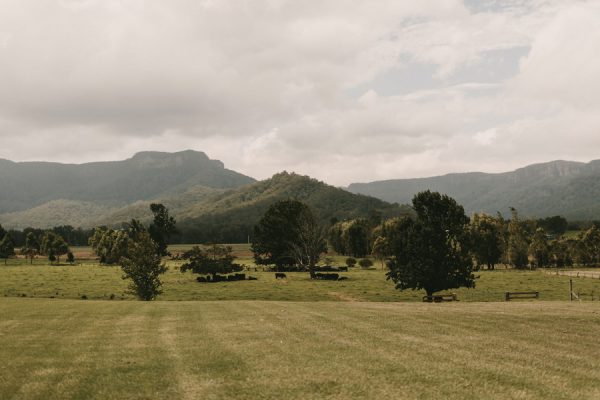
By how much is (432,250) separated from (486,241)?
75.2 metres

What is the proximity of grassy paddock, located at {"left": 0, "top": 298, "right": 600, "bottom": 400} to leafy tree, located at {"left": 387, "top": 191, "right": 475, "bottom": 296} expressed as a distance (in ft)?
82.9

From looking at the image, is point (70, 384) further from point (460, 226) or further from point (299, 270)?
point (299, 270)

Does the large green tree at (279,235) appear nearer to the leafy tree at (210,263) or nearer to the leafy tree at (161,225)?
the leafy tree at (210,263)

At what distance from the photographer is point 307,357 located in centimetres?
1598

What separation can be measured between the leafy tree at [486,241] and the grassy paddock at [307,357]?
9496 centimetres

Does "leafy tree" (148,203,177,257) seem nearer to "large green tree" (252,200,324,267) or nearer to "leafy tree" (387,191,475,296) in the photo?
"large green tree" (252,200,324,267)

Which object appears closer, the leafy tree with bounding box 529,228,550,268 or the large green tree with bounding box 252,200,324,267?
the large green tree with bounding box 252,200,324,267

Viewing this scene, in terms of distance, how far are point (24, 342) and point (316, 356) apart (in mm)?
12653

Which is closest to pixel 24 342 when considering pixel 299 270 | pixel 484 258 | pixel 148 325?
pixel 148 325

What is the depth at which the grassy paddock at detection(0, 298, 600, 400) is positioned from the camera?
12531 mm

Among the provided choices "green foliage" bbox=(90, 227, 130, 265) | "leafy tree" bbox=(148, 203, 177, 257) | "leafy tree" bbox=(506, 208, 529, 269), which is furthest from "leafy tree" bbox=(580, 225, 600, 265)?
"green foliage" bbox=(90, 227, 130, 265)

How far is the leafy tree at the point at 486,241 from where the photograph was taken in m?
117

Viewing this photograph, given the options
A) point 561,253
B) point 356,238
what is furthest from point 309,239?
point 561,253

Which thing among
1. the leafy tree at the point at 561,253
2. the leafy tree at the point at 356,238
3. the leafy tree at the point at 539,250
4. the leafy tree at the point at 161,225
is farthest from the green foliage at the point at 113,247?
the leafy tree at the point at 561,253
